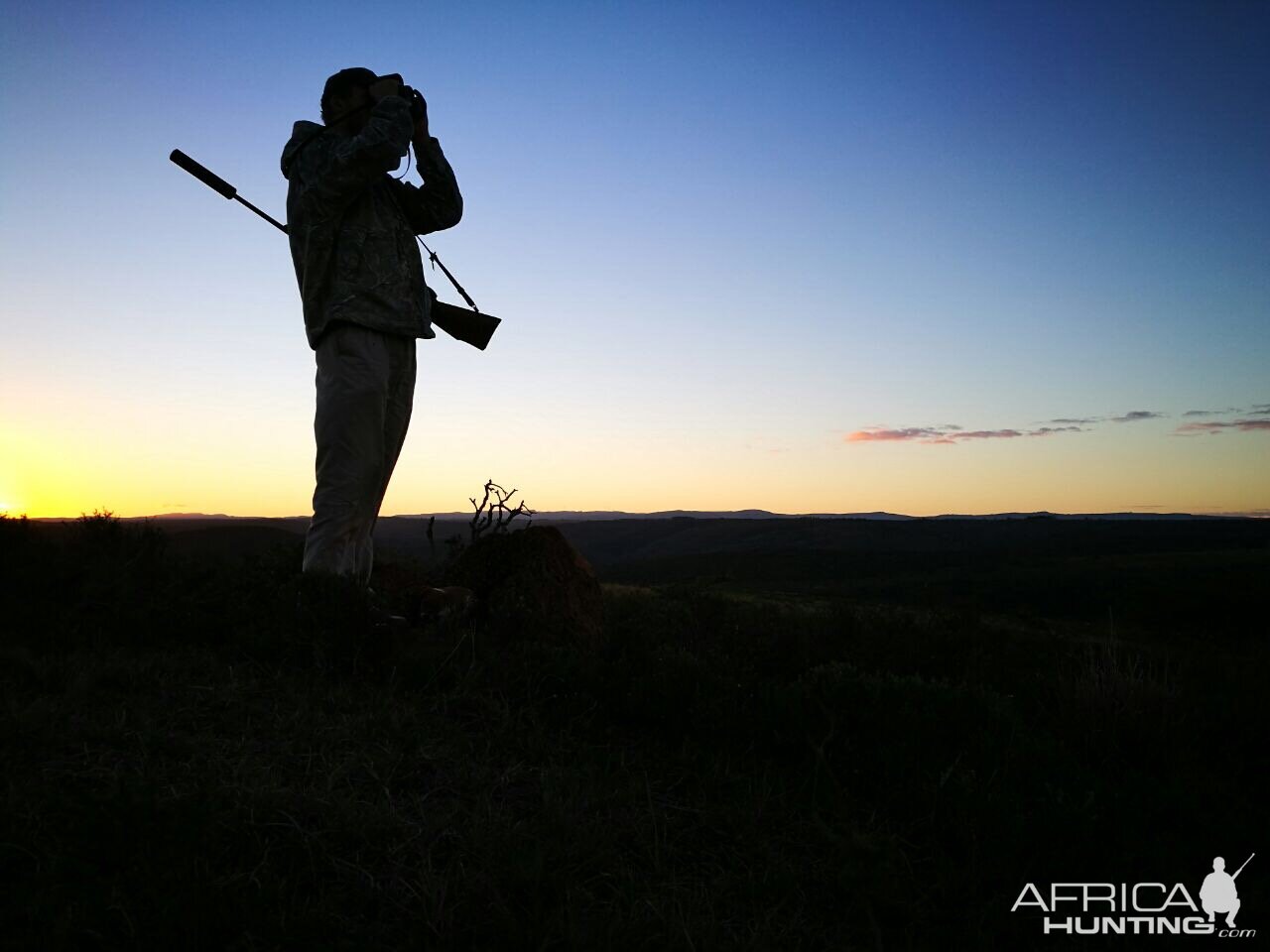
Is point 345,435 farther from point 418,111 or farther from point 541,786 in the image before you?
point 541,786

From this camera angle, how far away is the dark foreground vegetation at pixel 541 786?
1933 millimetres

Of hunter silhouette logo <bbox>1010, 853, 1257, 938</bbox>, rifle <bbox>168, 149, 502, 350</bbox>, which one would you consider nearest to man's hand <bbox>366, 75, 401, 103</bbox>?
rifle <bbox>168, 149, 502, 350</bbox>

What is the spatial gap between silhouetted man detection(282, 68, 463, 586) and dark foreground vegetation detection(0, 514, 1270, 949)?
652 millimetres

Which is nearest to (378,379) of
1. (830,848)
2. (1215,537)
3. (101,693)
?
(101,693)

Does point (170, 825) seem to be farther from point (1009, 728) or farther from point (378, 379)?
point (1009, 728)

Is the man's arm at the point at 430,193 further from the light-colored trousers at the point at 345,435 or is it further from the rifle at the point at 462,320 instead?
the light-colored trousers at the point at 345,435

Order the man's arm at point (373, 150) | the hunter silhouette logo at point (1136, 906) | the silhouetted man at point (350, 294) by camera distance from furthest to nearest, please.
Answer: the silhouetted man at point (350, 294) < the man's arm at point (373, 150) < the hunter silhouette logo at point (1136, 906)

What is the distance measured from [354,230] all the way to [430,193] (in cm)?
67

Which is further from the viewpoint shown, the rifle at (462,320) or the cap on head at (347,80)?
the rifle at (462,320)

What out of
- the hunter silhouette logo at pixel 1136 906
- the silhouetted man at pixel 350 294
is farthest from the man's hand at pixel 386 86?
the hunter silhouette logo at pixel 1136 906

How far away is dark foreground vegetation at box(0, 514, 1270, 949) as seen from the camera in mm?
1933

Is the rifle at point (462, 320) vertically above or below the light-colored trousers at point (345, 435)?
above

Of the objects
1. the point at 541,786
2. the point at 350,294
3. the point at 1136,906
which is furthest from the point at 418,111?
the point at 1136,906

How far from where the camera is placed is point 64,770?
239cm
